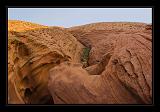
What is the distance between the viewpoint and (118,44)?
23.7 ft

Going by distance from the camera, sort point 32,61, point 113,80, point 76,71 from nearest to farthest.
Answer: point 113,80
point 76,71
point 32,61

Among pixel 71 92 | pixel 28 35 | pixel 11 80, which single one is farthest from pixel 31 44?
pixel 71 92

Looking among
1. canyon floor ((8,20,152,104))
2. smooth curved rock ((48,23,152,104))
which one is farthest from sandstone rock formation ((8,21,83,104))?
smooth curved rock ((48,23,152,104))

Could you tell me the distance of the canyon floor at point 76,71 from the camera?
243 inches

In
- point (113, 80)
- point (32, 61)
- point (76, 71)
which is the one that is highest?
point (32, 61)

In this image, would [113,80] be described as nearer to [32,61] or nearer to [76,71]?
[76,71]

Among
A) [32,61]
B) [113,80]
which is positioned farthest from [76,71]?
[32,61]

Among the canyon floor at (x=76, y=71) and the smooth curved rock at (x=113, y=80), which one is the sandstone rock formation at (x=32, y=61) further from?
the smooth curved rock at (x=113, y=80)

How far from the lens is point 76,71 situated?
6.71 m

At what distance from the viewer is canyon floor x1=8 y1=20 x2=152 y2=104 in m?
6.18

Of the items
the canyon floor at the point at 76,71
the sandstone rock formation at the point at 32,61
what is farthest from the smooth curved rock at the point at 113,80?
the sandstone rock formation at the point at 32,61

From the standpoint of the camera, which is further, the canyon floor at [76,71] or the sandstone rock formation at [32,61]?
the sandstone rock formation at [32,61]

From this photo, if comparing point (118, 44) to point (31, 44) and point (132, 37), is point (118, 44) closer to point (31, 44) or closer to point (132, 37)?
point (132, 37)
